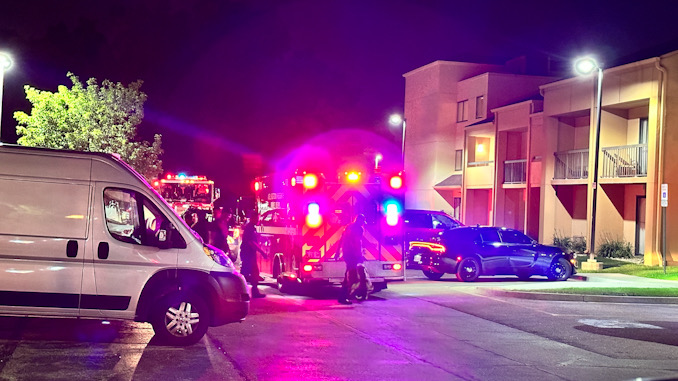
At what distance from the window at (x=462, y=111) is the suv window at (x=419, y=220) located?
18660 mm

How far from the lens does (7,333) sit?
9.70 metres

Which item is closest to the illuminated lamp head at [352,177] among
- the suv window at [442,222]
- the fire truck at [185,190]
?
the suv window at [442,222]

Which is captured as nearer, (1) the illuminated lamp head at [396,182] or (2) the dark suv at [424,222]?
(1) the illuminated lamp head at [396,182]

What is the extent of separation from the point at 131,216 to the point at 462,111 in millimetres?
34439

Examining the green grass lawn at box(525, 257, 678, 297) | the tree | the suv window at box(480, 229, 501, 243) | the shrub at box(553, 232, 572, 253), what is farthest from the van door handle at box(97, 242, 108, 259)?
the shrub at box(553, 232, 572, 253)

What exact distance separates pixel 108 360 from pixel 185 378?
125 centimetres

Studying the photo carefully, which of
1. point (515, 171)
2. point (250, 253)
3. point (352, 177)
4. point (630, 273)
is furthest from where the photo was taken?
point (515, 171)

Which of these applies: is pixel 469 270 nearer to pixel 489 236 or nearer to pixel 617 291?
pixel 489 236

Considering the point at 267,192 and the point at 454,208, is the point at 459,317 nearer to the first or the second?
the point at 267,192

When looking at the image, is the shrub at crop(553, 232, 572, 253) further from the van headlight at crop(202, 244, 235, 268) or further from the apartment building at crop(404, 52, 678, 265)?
the van headlight at crop(202, 244, 235, 268)

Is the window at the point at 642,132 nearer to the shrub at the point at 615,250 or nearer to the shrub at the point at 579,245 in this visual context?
the shrub at the point at 615,250

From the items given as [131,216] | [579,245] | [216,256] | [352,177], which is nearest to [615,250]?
[579,245]

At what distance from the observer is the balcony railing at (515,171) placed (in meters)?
33.6

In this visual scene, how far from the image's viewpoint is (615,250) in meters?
27.1
